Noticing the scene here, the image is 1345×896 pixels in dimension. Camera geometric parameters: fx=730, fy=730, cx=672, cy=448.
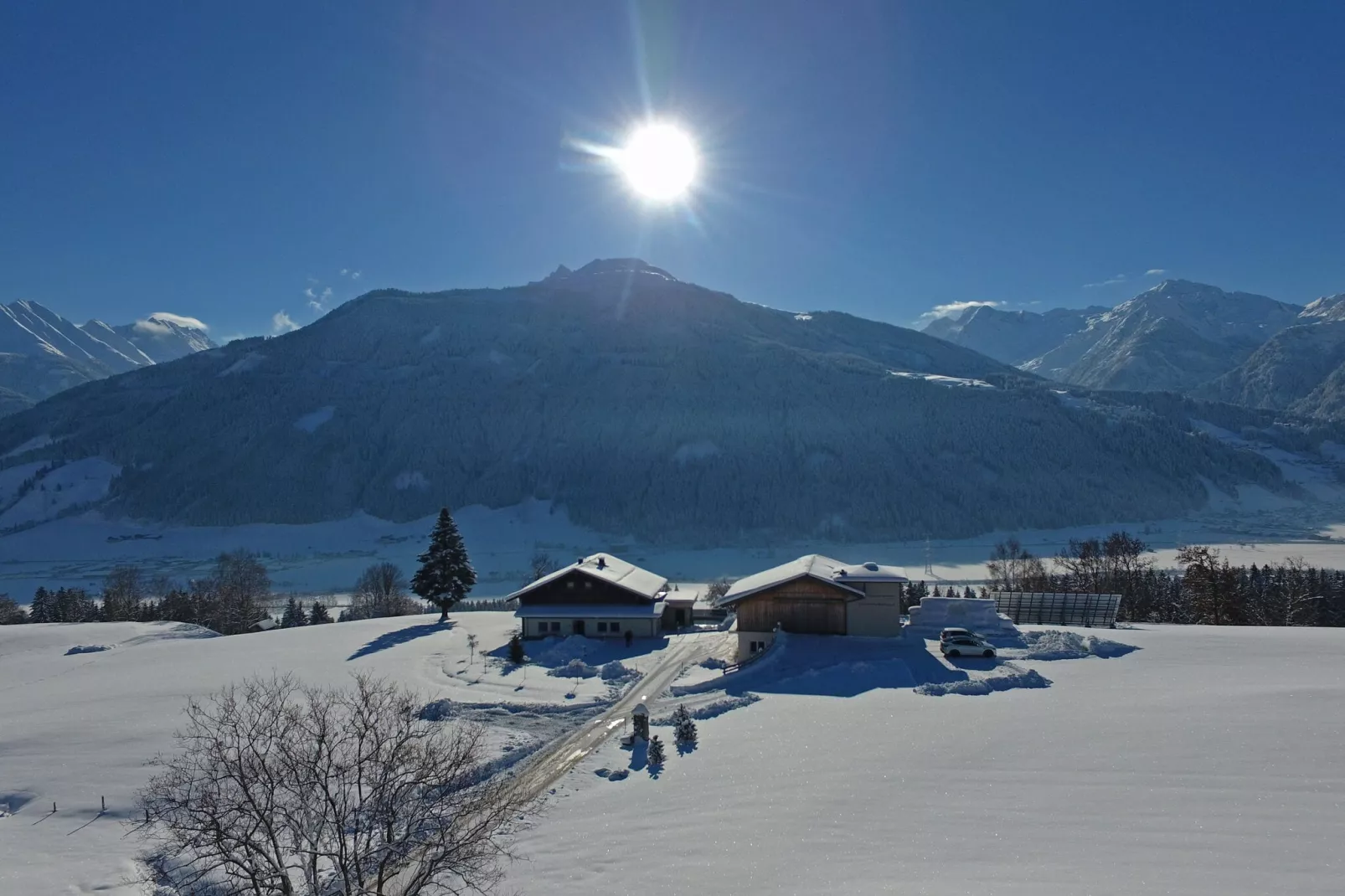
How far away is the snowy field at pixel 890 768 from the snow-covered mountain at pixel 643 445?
102890 mm

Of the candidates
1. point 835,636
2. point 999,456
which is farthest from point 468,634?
point 999,456

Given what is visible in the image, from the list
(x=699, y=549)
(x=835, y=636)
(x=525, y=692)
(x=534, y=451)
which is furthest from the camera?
(x=534, y=451)

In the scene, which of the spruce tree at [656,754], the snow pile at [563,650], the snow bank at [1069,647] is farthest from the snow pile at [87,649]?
the snow bank at [1069,647]

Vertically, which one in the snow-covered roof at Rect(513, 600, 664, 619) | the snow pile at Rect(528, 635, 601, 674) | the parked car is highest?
the snow-covered roof at Rect(513, 600, 664, 619)

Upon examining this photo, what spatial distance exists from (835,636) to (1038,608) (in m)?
14.9

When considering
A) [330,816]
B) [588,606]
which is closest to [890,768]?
[330,816]

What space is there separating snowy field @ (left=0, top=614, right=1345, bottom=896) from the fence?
4.09 meters

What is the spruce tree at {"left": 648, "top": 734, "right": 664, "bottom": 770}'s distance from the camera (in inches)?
842

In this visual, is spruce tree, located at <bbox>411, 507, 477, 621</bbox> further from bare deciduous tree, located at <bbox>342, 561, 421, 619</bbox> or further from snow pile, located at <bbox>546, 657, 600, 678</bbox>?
snow pile, located at <bbox>546, 657, 600, 678</bbox>

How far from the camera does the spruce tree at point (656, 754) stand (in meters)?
21.4

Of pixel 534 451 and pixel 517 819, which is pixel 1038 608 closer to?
pixel 517 819

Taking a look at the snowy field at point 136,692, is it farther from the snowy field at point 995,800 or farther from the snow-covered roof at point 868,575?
the snow-covered roof at point 868,575

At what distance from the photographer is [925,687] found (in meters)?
27.2

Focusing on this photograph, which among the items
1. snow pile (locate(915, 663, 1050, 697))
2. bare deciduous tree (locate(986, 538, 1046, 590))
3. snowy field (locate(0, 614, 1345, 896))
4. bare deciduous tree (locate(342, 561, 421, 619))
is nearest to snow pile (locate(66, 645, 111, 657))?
snowy field (locate(0, 614, 1345, 896))
